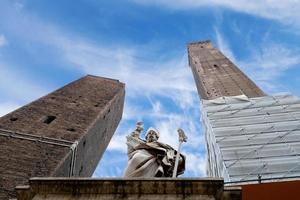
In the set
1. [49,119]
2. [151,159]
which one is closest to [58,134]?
[49,119]

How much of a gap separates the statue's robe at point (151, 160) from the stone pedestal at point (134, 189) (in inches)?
20.0

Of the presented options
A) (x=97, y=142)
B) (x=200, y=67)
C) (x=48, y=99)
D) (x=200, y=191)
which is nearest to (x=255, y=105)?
(x=97, y=142)

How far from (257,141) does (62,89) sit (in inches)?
Result: 310

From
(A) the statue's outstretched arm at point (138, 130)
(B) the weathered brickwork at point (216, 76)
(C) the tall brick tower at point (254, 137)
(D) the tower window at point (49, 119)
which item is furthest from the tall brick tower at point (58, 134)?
(B) the weathered brickwork at point (216, 76)

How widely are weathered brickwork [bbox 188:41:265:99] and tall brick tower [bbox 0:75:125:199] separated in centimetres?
602

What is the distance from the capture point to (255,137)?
12383 millimetres

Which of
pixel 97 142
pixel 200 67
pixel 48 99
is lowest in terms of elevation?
pixel 97 142

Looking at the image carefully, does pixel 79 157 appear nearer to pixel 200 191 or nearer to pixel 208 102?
pixel 208 102

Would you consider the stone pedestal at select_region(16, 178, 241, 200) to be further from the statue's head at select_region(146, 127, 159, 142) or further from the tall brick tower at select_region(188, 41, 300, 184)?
the tall brick tower at select_region(188, 41, 300, 184)

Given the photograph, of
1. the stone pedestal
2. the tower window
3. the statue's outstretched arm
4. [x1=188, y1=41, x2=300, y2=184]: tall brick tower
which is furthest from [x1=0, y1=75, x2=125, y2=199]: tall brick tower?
the stone pedestal

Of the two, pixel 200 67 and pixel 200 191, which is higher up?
pixel 200 67

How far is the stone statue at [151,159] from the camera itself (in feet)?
14.1

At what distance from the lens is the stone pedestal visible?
12.2 feet

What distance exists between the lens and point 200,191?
3734 mm
